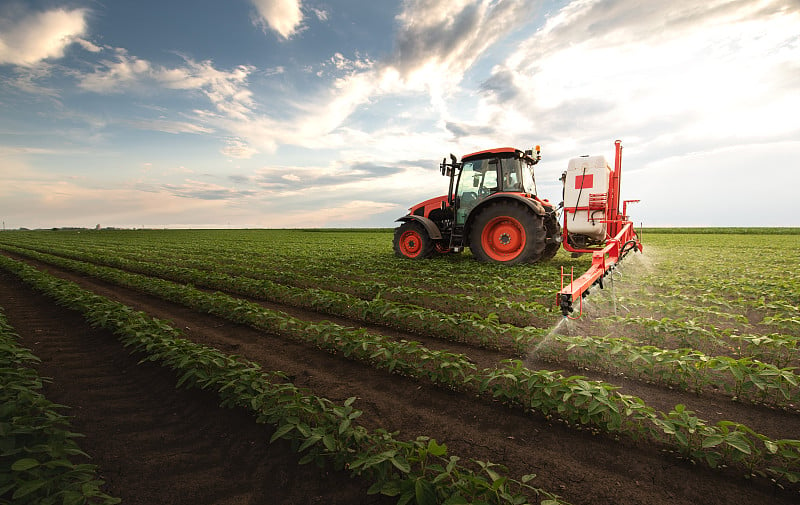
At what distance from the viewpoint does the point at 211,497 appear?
2465 millimetres

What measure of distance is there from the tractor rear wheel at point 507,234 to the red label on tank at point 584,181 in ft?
4.48

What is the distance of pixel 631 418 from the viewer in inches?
125

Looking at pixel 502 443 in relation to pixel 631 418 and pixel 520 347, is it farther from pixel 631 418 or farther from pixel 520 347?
pixel 520 347

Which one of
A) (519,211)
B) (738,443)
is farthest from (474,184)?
(738,443)

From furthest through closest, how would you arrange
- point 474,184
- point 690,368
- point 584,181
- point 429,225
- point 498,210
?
point 429,225, point 474,184, point 498,210, point 584,181, point 690,368

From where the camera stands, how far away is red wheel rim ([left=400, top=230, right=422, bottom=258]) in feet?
41.2

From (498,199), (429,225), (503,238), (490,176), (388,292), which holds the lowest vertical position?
(388,292)

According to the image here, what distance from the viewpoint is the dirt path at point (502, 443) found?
94.5 inches

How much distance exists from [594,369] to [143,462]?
4.51 m

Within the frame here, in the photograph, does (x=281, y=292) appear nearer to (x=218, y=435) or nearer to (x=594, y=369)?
(x=218, y=435)

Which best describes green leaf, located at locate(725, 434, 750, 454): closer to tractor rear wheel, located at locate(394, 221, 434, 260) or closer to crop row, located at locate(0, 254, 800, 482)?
crop row, located at locate(0, 254, 800, 482)

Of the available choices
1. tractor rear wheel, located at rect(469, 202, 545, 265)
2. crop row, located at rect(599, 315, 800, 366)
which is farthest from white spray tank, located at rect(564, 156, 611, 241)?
crop row, located at rect(599, 315, 800, 366)

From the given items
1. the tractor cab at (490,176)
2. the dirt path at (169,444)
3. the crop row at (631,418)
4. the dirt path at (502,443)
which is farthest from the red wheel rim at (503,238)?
the dirt path at (169,444)

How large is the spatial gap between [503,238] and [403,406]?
7623 millimetres
